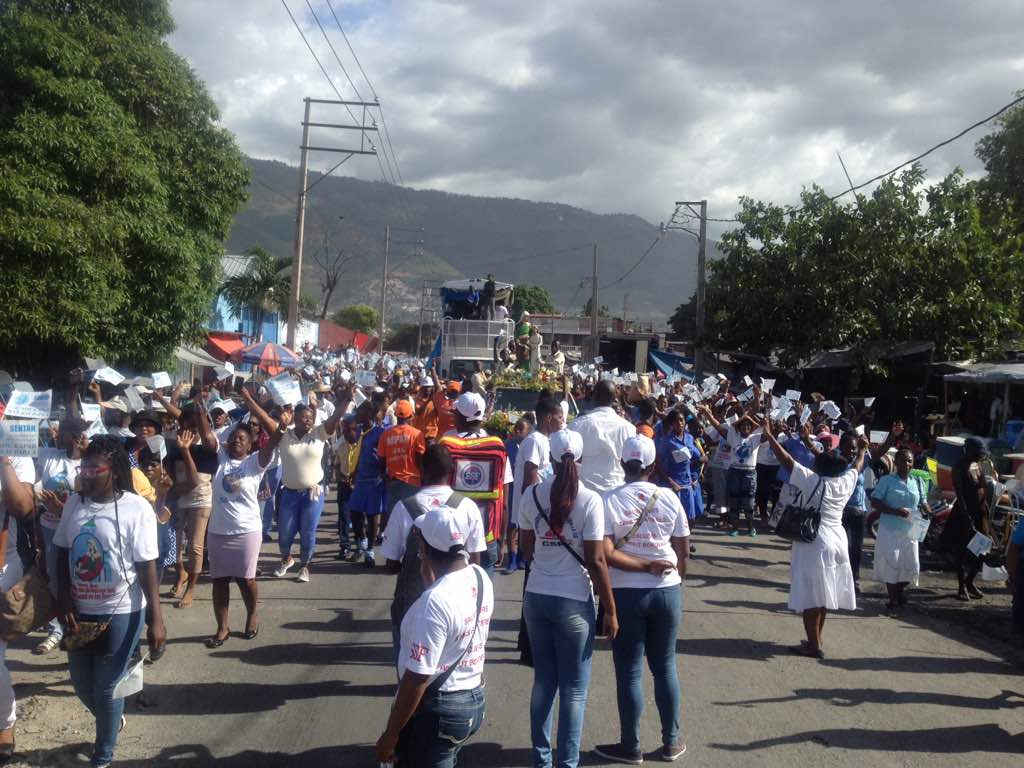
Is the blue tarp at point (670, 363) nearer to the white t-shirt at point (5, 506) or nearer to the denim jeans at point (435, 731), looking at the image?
the white t-shirt at point (5, 506)

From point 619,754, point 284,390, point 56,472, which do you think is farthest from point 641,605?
point 284,390

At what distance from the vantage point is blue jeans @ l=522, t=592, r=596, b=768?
455 cm

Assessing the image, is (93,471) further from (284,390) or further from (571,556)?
(284,390)

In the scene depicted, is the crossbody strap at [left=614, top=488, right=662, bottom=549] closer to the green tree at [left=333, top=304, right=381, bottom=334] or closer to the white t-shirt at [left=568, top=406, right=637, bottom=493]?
the white t-shirt at [left=568, top=406, right=637, bottom=493]

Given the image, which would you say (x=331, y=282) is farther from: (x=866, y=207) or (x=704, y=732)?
(x=704, y=732)

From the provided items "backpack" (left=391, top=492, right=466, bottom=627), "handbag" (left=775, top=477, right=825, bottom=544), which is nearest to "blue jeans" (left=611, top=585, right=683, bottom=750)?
"backpack" (left=391, top=492, right=466, bottom=627)

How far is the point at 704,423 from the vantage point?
48.3ft

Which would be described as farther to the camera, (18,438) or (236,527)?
(236,527)

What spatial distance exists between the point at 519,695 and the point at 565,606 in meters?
1.62

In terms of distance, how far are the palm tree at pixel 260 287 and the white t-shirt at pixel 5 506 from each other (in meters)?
37.9

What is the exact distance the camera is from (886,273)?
75.4 ft

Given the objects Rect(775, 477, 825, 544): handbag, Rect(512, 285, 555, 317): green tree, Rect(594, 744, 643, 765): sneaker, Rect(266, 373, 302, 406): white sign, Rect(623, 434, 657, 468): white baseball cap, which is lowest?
Rect(594, 744, 643, 765): sneaker

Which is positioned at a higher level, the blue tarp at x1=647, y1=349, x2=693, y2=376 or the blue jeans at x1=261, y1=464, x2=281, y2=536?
the blue tarp at x1=647, y1=349, x2=693, y2=376

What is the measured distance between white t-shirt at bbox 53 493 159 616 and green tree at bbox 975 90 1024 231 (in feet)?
87.1
